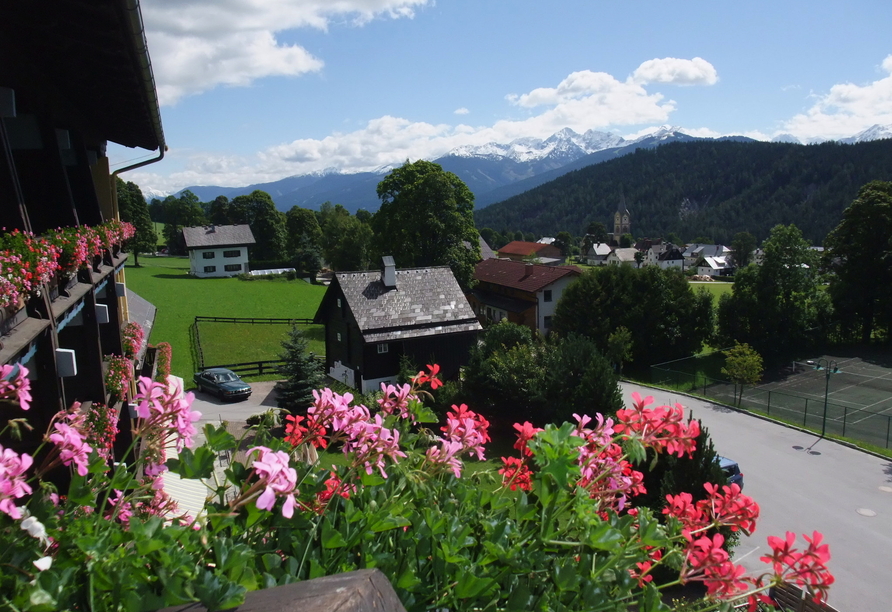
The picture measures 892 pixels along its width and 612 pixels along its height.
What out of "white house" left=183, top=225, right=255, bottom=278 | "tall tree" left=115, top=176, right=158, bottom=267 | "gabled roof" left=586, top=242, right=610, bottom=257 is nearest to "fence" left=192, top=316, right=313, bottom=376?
"tall tree" left=115, top=176, right=158, bottom=267

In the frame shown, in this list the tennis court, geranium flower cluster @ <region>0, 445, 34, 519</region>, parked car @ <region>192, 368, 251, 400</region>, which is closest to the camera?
geranium flower cluster @ <region>0, 445, 34, 519</region>

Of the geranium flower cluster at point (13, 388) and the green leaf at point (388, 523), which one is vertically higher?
the geranium flower cluster at point (13, 388)

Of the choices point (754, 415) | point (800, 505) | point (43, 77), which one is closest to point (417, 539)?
point (43, 77)

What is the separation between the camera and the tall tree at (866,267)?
38844 millimetres

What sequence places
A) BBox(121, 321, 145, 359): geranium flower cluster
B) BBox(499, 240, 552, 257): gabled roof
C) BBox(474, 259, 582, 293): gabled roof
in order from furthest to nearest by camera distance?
BBox(499, 240, 552, 257): gabled roof, BBox(474, 259, 582, 293): gabled roof, BBox(121, 321, 145, 359): geranium flower cluster

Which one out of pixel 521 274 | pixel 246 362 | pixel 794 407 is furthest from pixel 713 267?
pixel 246 362

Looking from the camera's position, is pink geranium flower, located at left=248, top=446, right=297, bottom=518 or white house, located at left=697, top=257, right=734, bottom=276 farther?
white house, located at left=697, top=257, right=734, bottom=276

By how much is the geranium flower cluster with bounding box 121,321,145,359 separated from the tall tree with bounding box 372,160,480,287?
27157mm

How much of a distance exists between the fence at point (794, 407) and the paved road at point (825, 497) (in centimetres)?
160

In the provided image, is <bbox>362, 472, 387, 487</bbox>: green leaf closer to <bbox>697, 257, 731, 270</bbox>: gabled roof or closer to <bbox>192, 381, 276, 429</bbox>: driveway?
<bbox>192, 381, 276, 429</bbox>: driveway

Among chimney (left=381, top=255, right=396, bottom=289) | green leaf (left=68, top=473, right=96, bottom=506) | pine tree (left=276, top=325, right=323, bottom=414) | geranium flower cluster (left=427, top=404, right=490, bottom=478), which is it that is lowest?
pine tree (left=276, top=325, right=323, bottom=414)

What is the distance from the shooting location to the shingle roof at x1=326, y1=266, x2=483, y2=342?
88.3 feet

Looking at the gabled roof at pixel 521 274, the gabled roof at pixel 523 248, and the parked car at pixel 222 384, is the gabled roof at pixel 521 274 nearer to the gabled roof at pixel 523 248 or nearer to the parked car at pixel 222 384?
the parked car at pixel 222 384

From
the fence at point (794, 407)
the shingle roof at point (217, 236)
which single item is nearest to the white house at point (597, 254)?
the shingle roof at point (217, 236)
